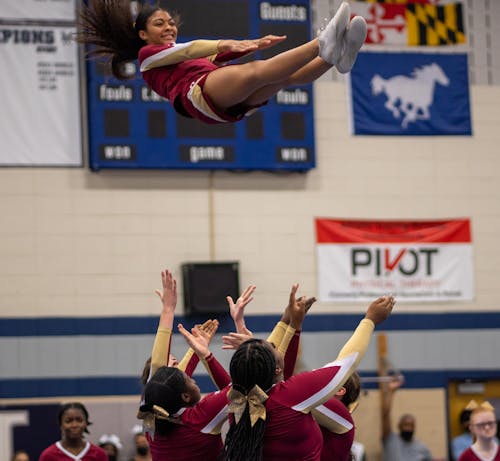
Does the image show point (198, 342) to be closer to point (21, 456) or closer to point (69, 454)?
point (69, 454)

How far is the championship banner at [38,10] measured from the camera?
42.2 ft

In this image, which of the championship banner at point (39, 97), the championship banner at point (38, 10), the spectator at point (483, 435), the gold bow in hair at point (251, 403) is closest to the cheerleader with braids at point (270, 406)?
the gold bow in hair at point (251, 403)

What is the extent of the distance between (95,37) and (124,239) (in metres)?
6.77

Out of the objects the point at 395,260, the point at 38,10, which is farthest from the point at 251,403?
the point at 395,260

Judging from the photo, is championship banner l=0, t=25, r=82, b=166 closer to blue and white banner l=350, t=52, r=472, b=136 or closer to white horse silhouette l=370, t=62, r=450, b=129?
blue and white banner l=350, t=52, r=472, b=136

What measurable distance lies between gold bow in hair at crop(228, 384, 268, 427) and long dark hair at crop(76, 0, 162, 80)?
243 cm

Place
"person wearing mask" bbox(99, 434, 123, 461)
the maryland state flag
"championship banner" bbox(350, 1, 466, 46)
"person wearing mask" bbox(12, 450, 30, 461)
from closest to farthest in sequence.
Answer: "person wearing mask" bbox(12, 450, 30, 461), "person wearing mask" bbox(99, 434, 123, 461), "championship banner" bbox(350, 1, 466, 46), the maryland state flag

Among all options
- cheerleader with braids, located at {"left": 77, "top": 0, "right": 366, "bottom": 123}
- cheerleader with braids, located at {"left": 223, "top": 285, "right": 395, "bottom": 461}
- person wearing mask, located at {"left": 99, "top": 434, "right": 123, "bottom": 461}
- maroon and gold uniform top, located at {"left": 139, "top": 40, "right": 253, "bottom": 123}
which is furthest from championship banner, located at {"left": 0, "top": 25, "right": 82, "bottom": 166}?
cheerleader with braids, located at {"left": 223, "top": 285, "right": 395, "bottom": 461}

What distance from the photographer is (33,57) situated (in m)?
12.9

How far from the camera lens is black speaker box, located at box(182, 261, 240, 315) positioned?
12.8 m

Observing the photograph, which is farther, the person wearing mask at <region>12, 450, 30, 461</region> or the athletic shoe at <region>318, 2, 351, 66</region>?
the person wearing mask at <region>12, 450, 30, 461</region>

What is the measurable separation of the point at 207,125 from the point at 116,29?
6385 millimetres

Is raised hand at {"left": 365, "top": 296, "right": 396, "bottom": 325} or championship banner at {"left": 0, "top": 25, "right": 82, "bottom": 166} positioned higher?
championship banner at {"left": 0, "top": 25, "right": 82, "bottom": 166}

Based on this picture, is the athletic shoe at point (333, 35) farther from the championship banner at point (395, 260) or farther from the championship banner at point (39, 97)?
the championship banner at point (395, 260)
